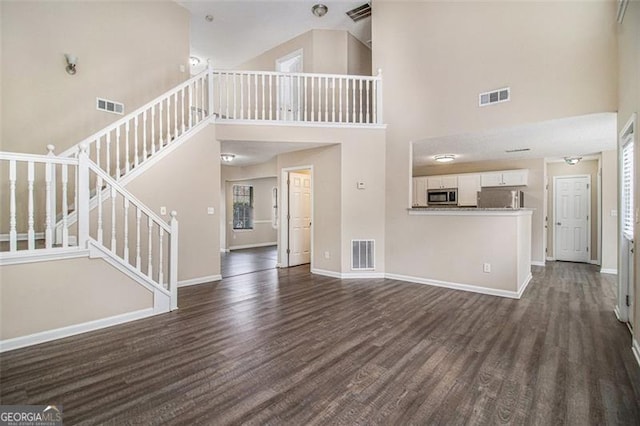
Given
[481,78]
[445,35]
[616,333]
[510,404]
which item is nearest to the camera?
[510,404]

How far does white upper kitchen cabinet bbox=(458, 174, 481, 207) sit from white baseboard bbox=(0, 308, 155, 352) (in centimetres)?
684

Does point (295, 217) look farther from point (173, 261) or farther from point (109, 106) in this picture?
point (109, 106)

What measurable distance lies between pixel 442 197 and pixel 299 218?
3.70 meters

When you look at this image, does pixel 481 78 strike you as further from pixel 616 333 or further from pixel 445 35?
pixel 616 333

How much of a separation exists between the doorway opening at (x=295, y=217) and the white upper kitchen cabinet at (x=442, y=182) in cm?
330

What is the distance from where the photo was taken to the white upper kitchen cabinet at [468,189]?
717cm

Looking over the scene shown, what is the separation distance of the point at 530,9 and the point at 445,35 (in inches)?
44.0

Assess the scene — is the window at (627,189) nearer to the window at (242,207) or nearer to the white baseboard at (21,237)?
the white baseboard at (21,237)

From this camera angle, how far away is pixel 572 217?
7184mm

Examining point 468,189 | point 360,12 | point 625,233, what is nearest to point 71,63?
point 360,12

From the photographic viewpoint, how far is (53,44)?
4125 millimetres

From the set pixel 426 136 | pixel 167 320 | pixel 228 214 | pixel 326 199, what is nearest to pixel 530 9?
pixel 426 136

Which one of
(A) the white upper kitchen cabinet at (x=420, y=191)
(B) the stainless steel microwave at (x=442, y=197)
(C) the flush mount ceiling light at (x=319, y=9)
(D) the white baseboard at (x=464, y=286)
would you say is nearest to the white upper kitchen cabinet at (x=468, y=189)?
(B) the stainless steel microwave at (x=442, y=197)

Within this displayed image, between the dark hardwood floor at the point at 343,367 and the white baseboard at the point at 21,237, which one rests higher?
the white baseboard at the point at 21,237
